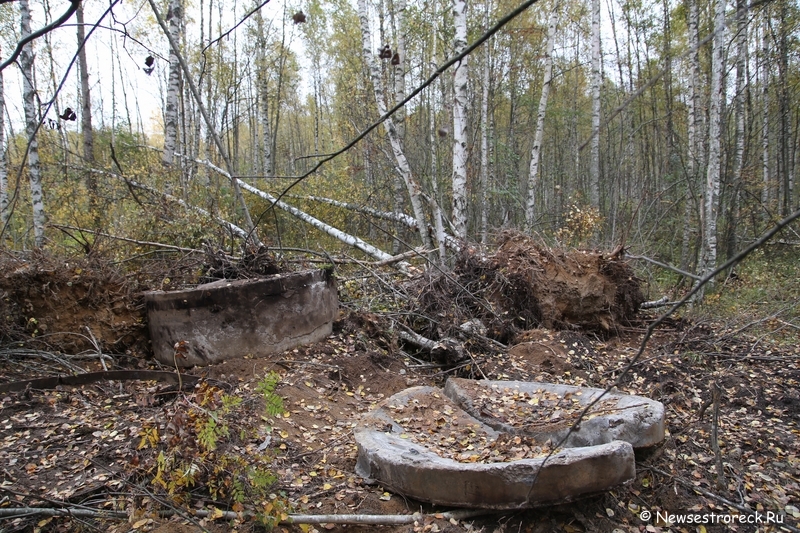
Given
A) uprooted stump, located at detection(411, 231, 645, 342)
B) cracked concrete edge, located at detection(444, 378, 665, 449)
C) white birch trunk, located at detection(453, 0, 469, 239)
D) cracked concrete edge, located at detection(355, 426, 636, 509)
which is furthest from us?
white birch trunk, located at detection(453, 0, 469, 239)

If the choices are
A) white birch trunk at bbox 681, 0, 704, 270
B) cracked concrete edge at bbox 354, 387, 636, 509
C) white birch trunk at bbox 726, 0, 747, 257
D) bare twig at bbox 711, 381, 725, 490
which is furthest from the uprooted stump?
white birch trunk at bbox 726, 0, 747, 257

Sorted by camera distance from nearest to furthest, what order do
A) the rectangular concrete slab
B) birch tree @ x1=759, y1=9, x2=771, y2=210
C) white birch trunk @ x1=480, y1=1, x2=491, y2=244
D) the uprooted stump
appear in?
1. the rectangular concrete slab
2. the uprooted stump
3. birch tree @ x1=759, y1=9, x2=771, y2=210
4. white birch trunk @ x1=480, y1=1, x2=491, y2=244

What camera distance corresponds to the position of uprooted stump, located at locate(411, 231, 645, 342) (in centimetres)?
625

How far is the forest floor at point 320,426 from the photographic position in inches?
111

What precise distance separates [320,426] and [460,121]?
5.36 meters

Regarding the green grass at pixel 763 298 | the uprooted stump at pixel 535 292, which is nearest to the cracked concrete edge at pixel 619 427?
the uprooted stump at pixel 535 292

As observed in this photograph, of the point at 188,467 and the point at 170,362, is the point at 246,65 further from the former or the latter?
the point at 188,467

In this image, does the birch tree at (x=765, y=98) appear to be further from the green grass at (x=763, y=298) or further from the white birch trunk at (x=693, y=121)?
the white birch trunk at (x=693, y=121)

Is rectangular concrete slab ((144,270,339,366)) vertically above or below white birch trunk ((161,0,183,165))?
below

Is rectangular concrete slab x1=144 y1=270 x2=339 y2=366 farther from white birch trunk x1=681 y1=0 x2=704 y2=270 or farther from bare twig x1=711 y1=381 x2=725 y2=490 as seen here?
white birch trunk x1=681 y1=0 x2=704 y2=270

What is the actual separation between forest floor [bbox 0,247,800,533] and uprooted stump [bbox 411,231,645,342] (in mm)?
298

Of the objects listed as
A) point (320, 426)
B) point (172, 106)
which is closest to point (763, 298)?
point (320, 426)

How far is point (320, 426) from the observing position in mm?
3986

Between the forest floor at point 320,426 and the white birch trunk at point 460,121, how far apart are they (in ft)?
8.58
